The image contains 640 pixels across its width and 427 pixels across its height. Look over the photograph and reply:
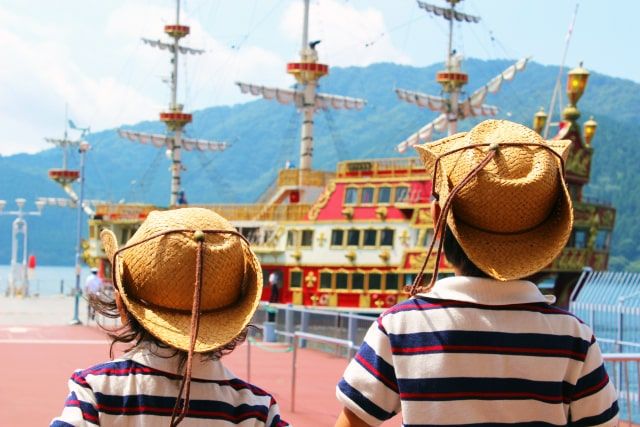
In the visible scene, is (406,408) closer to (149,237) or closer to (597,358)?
(597,358)

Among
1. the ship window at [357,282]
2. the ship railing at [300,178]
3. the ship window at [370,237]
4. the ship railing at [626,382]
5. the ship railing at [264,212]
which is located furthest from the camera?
the ship railing at [300,178]

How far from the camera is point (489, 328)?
3.20m

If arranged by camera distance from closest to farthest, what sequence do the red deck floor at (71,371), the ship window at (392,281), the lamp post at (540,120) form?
the red deck floor at (71,371), the ship window at (392,281), the lamp post at (540,120)

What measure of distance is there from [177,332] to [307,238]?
30.0 m

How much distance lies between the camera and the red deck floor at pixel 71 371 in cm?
1173

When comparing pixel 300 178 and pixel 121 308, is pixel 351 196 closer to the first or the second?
pixel 300 178

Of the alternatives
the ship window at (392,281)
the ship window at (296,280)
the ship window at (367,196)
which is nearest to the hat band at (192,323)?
the ship window at (392,281)

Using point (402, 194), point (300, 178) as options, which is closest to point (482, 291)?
point (402, 194)

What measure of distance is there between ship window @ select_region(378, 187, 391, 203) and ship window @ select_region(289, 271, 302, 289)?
4014 mm

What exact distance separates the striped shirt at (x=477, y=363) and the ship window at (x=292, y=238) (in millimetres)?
30256

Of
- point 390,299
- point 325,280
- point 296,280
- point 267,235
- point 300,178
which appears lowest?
point 390,299

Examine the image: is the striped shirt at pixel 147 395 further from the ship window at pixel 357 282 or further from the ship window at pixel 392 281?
the ship window at pixel 357 282

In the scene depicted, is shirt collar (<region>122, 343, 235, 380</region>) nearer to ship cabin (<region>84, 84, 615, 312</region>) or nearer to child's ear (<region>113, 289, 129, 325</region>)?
child's ear (<region>113, 289, 129, 325</region>)

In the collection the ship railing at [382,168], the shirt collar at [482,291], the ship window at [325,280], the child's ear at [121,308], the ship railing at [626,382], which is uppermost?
the ship railing at [382,168]
